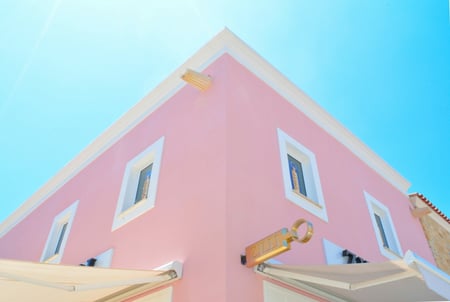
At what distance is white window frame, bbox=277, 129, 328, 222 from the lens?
974cm

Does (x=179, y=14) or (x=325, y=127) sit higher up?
(x=179, y=14)

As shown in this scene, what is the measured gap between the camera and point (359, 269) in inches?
259

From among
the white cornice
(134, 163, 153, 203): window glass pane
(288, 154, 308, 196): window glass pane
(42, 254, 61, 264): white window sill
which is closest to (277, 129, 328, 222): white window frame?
(288, 154, 308, 196): window glass pane

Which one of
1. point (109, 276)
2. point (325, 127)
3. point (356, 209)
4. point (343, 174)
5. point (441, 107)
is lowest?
point (109, 276)

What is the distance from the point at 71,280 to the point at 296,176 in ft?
22.1

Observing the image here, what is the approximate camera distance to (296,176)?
35.9ft

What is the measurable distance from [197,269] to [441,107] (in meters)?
13.7

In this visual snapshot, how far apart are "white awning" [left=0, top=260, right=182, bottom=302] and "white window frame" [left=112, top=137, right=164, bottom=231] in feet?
8.04

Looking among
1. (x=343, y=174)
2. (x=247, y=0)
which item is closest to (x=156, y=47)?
(x=247, y=0)

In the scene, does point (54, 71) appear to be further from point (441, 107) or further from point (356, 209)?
point (441, 107)

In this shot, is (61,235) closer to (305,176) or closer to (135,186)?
(135,186)

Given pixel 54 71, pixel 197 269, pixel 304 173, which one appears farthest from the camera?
pixel 54 71

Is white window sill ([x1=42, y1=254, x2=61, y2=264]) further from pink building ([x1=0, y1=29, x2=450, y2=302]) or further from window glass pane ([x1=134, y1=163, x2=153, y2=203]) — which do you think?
window glass pane ([x1=134, y1=163, x2=153, y2=203])

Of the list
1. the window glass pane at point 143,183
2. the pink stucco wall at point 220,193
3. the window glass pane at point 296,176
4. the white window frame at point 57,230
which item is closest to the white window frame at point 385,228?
the pink stucco wall at point 220,193
